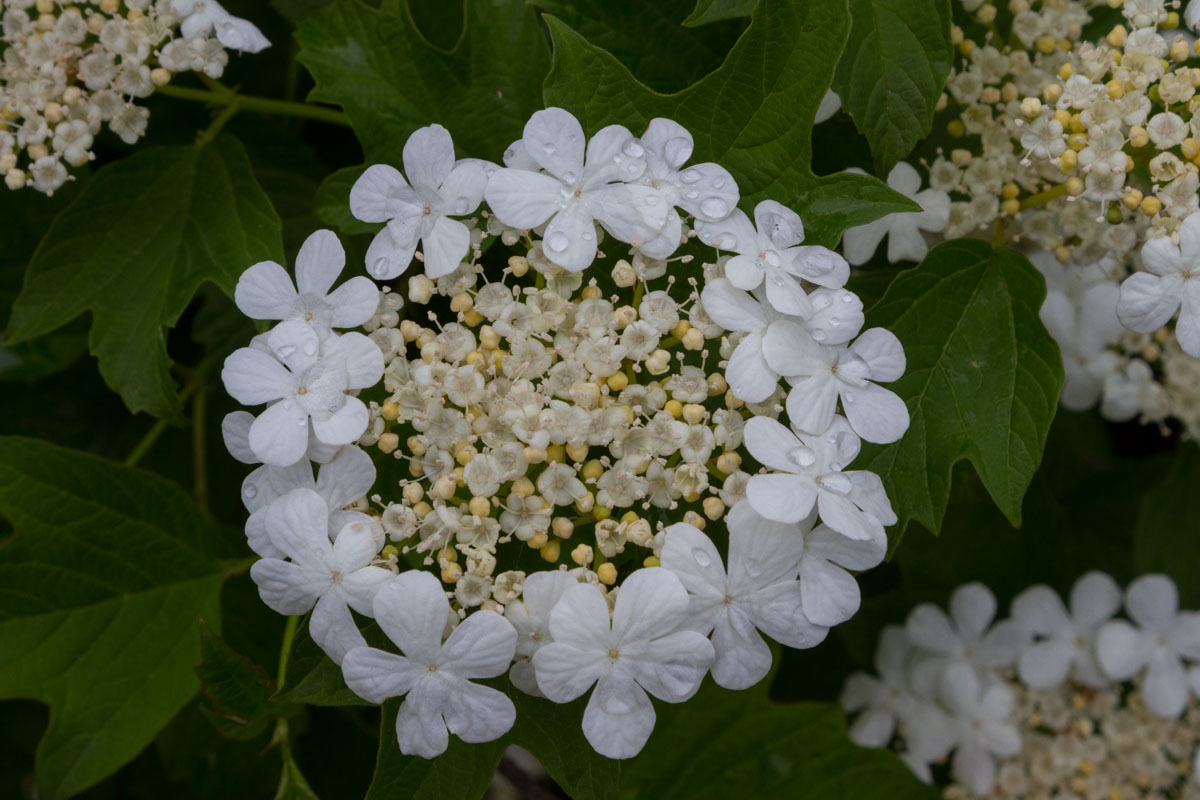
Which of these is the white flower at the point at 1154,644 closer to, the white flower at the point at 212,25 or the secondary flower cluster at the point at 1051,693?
the secondary flower cluster at the point at 1051,693

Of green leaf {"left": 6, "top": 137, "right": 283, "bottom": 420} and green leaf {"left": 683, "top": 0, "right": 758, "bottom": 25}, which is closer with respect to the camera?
green leaf {"left": 683, "top": 0, "right": 758, "bottom": 25}

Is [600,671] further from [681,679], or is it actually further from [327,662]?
[327,662]

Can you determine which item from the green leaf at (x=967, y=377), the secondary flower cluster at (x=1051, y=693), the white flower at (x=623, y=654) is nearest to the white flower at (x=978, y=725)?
the secondary flower cluster at (x=1051, y=693)

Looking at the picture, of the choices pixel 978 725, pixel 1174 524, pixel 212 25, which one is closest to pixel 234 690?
pixel 212 25

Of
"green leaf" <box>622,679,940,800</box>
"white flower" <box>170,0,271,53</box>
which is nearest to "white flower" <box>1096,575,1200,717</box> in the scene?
"green leaf" <box>622,679,940,800</box>

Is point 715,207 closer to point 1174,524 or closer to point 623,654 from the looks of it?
point 623,654

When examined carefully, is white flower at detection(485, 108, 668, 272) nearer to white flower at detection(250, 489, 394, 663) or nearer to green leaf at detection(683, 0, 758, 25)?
green leaf at detection(683, 0, 758, 25)
